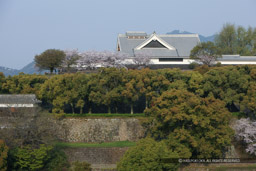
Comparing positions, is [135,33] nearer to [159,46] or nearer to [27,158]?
[159,46]

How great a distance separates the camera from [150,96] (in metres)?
26.8

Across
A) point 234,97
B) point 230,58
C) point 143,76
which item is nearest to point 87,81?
point 143,76

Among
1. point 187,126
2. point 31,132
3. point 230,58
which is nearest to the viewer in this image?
point 31,132

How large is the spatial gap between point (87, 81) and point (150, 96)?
4704 mm

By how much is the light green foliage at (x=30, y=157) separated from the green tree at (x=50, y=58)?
13.3 metres

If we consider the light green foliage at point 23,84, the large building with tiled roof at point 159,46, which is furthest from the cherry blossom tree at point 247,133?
the light green foliage at point 23,84

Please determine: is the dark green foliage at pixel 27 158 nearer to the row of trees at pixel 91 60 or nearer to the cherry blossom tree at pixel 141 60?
the row of trees at pixel 91 60

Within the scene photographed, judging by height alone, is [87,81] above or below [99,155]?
above

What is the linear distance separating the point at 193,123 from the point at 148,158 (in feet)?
14.3

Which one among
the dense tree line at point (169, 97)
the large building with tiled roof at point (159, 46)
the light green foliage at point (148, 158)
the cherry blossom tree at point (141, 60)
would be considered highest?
the large building with tiled roof at point (159, 46)

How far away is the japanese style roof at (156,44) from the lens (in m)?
36.9

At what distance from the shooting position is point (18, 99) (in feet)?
85.3

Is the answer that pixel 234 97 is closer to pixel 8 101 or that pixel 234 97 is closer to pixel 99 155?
pixel 99 155

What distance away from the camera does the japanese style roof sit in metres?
36.9
